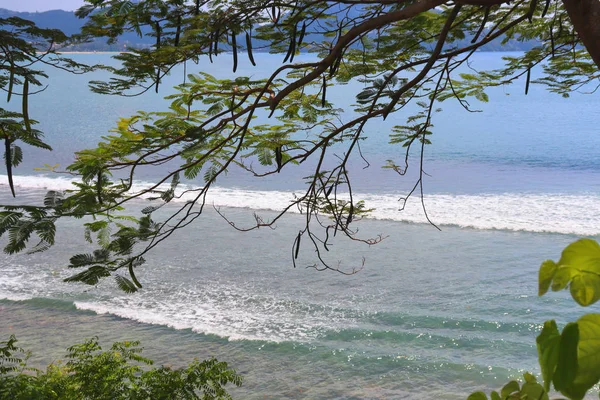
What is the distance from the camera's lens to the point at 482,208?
14.5 m

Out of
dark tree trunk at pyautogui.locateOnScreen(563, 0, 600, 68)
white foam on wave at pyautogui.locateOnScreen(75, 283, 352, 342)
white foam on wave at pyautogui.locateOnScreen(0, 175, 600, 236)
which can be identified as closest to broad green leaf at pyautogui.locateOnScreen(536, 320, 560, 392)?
dark tree trunk at pyautogui.locateOnScreen(563, 0, 600, 68)

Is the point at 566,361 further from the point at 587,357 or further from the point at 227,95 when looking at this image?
the point at 227,95

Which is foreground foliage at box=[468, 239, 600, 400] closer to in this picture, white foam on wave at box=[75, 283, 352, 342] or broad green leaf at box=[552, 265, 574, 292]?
broad green leaf at box=[552, 265, 574, 292]

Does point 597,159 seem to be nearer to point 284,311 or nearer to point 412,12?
point 284,311

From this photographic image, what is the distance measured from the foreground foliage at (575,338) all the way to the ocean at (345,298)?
8.76 feet

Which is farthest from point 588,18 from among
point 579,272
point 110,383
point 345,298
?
point 345,298

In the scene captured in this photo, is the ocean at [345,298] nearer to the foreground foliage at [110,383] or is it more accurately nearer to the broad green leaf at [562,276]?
the foreground foliage at [110,383]

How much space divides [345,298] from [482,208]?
682cm

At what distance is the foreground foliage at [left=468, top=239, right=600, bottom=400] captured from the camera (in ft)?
1.39

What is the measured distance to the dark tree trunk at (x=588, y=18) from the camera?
2.19 metres

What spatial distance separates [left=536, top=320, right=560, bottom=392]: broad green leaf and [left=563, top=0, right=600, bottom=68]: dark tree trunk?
1.99m

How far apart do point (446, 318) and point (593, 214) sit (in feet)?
23.7

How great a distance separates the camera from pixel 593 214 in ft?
44.5

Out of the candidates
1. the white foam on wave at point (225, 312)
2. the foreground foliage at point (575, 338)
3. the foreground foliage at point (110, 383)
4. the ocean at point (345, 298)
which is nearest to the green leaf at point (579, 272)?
the foreground foliage at point (575, 338)
